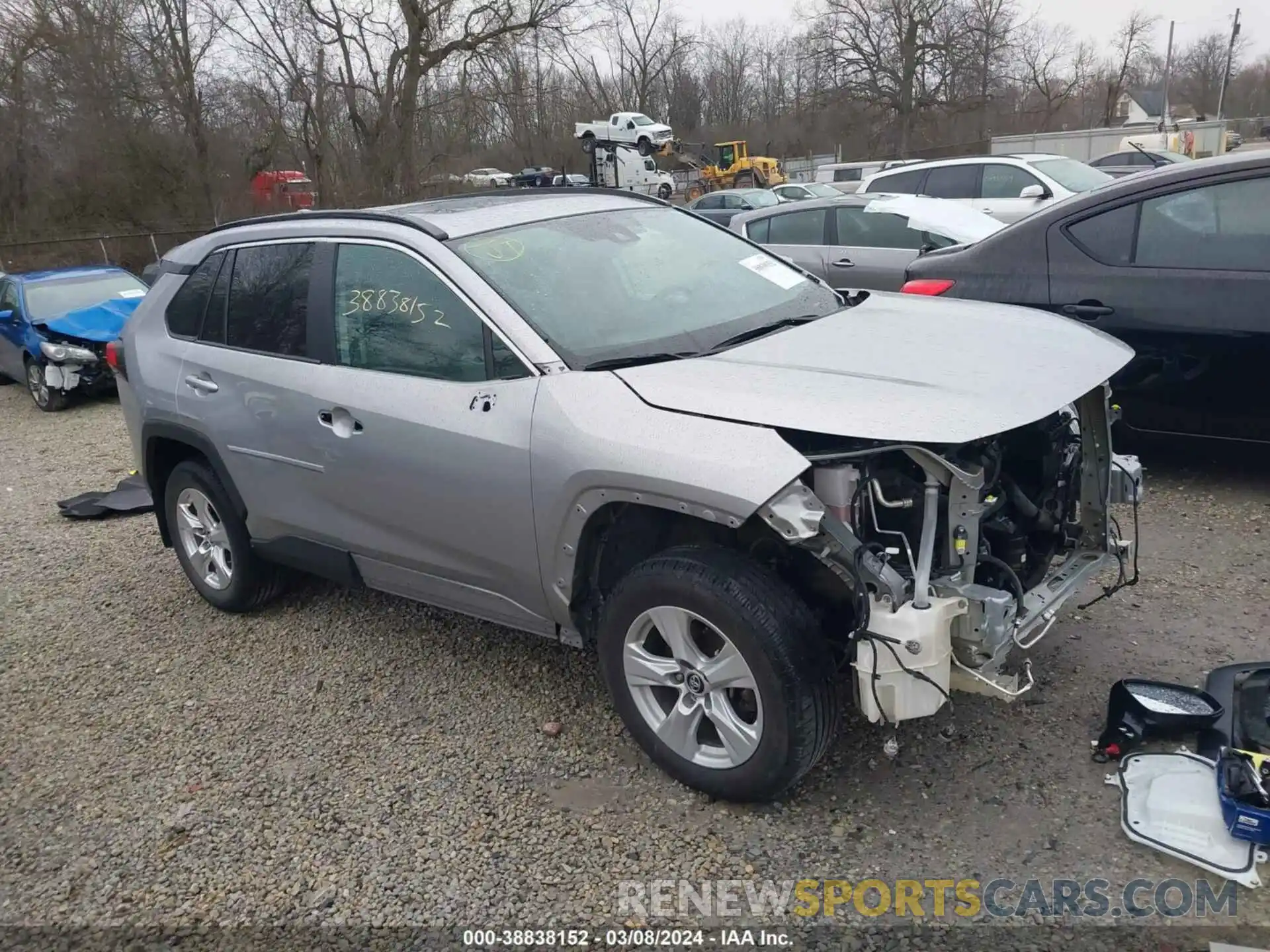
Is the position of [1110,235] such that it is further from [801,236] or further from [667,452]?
[801,236]

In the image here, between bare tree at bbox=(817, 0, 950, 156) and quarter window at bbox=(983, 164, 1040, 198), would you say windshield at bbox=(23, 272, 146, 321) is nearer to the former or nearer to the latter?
quarter window at bbox=(983, 164, 1040, 198)

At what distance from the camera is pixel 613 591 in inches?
117

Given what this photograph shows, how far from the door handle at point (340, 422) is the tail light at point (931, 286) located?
3.20 m

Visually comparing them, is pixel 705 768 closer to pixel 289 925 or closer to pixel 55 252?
pixel 289 925

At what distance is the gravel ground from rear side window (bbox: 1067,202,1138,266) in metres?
1.32

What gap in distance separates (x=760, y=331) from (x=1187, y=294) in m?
2.49

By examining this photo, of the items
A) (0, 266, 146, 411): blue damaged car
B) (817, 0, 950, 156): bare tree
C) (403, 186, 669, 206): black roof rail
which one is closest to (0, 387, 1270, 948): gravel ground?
(403, 186, 669, 206): black roof rail

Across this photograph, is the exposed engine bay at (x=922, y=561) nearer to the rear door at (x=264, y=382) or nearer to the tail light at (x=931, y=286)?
the rear door at (x=264, y=382)

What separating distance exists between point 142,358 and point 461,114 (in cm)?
2541

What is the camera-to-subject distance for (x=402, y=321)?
3471mm

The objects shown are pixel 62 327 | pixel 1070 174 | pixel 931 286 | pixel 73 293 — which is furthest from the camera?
pixel 1070 174

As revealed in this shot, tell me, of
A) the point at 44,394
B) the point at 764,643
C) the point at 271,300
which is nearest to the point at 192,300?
the point at 271,300

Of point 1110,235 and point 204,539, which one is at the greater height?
point 1110,235

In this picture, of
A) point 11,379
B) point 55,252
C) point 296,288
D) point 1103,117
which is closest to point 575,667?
point 296,288
